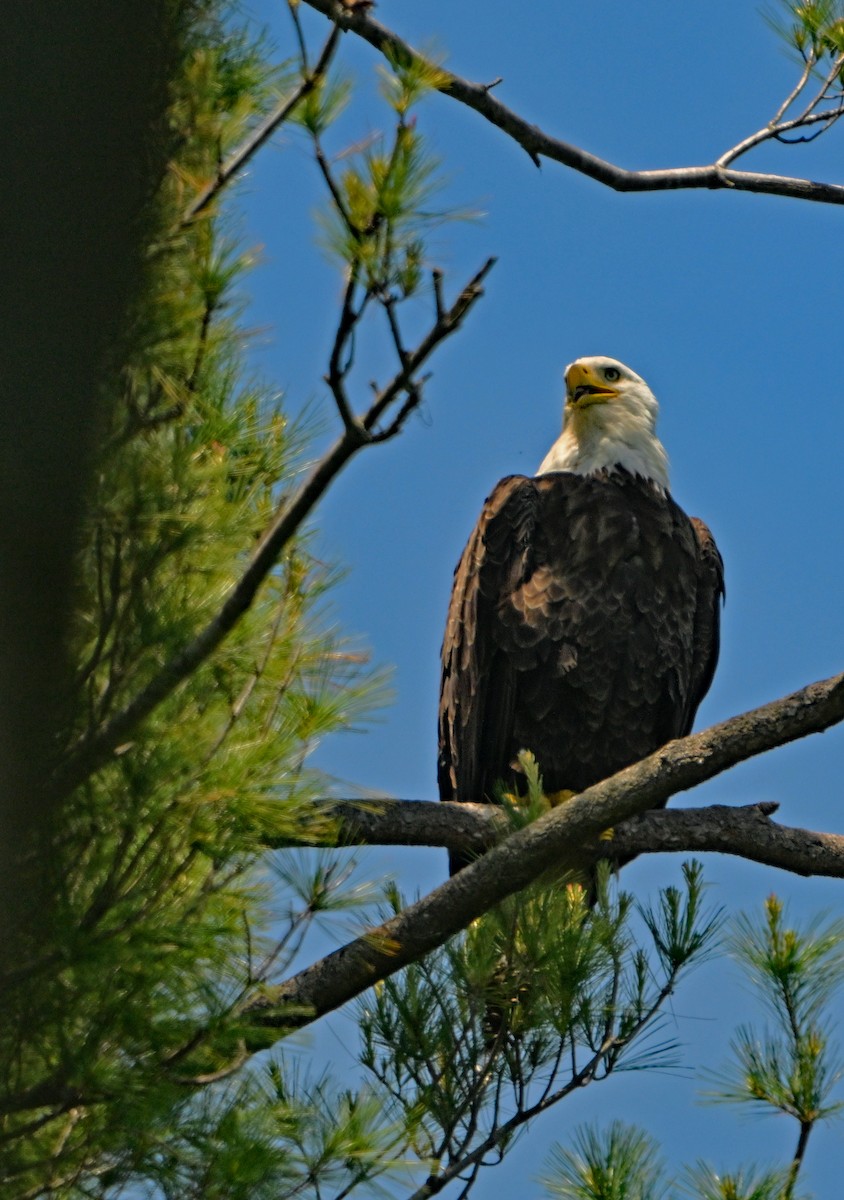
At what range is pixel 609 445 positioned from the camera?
5336mm

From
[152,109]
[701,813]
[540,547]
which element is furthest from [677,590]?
[152,109]

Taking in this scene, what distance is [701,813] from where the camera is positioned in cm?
367

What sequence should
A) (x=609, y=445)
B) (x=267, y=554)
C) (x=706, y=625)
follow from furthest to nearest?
(x=609, y=445)
(x=706, y=625)
(x=267, y=554)

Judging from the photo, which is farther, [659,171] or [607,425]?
[607,425]

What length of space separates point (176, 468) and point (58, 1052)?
84cm

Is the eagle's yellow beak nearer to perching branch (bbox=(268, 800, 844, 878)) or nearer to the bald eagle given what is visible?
the bald eagle

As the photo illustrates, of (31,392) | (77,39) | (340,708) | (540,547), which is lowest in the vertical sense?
(31,392)

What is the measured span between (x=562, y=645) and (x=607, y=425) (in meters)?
1.05

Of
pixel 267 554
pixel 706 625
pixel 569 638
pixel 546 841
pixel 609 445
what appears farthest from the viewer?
pixel 609 445

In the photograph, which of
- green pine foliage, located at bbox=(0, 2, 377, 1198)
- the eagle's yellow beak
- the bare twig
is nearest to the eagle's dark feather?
the eagle's yellow beak

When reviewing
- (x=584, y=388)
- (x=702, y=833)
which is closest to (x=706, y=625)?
(x=584, y=388)

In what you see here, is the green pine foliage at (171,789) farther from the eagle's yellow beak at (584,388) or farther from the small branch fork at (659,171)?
the eagle's yellow beak at (584,388)

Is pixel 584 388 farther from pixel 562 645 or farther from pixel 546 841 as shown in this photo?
pixel 546 841

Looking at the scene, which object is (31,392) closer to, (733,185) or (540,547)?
(733,185)
